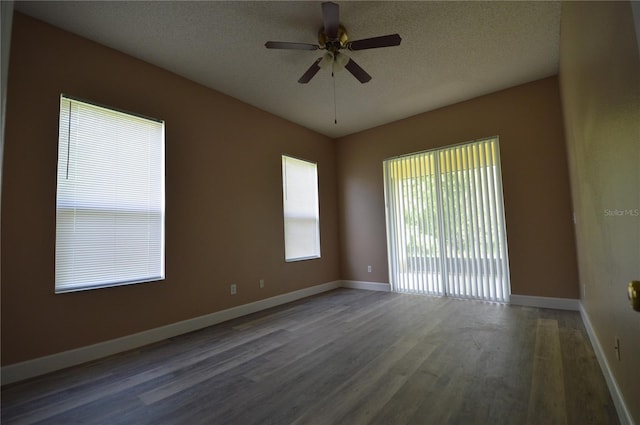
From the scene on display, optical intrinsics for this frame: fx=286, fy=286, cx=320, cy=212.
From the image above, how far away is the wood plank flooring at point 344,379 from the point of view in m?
1.74

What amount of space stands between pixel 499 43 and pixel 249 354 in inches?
159

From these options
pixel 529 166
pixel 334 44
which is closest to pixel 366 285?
pixel 529 166

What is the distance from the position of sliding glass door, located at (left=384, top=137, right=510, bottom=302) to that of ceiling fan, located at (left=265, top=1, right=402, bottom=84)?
2.33 meters

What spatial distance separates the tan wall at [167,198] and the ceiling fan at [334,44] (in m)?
1.58

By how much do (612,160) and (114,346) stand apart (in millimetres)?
3962

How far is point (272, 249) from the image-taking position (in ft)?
14.6

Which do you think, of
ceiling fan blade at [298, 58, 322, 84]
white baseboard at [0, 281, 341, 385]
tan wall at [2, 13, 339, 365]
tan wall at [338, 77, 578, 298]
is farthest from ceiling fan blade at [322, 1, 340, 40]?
white baseboard at [0, 281, 341, 385]

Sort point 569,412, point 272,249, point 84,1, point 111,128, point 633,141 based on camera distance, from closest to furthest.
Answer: point 633,141
point 569,412
point 84,1
point 111,128
point 272,249

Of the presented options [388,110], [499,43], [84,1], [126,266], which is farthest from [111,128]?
[499,43]

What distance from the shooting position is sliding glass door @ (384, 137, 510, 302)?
4.12m

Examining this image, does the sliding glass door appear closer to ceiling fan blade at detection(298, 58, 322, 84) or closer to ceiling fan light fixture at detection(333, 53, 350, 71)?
ceiling fan light fixture at detection(333, 53, 350, 71)

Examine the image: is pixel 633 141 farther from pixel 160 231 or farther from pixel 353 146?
pixel 353 146

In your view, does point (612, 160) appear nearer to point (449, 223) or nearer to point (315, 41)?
point (315, 41)

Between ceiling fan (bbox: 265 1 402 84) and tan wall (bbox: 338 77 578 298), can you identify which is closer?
ceiling fan (bbox: 265 1 402 84)
